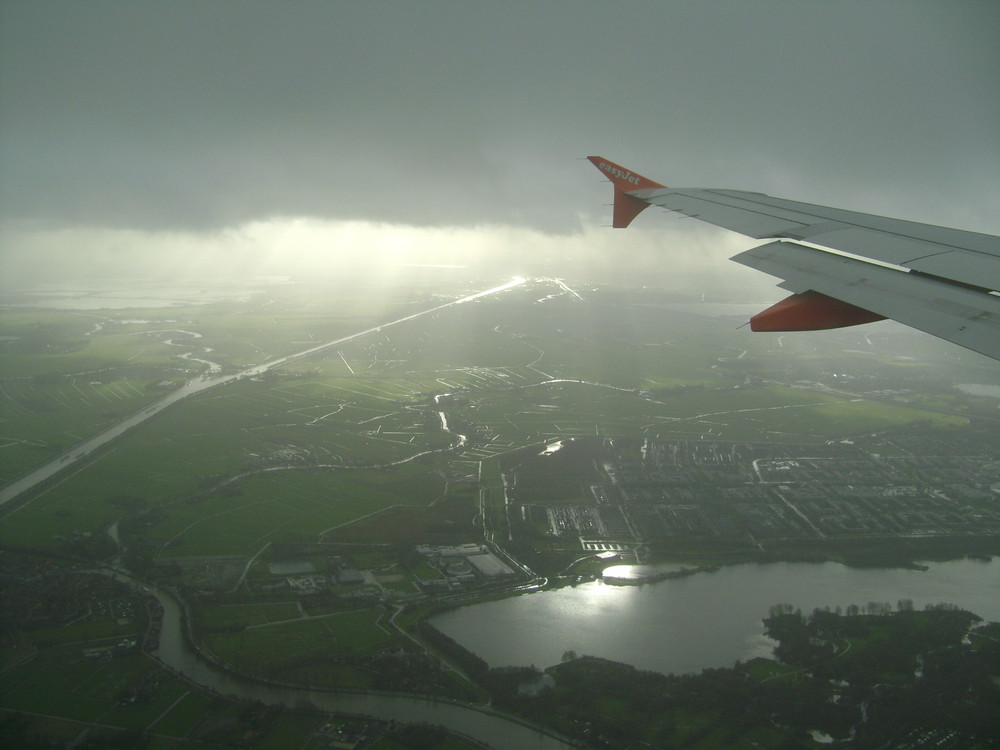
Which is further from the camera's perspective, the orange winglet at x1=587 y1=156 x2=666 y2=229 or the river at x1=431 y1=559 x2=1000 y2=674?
the river at x1=431 y1=559 x2=1000 y2=674

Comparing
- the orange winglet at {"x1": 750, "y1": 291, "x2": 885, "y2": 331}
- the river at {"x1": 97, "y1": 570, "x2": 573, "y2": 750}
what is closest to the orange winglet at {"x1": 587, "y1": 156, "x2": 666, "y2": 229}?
the orange winglet at {"x1": 750, "y1": 291, "x2": 885, "y2": 331}

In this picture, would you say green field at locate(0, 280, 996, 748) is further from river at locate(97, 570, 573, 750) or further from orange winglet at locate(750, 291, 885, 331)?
orange winglet at locate(750, 291, 885, 331)

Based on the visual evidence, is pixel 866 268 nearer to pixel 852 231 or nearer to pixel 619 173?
pixel 852 231

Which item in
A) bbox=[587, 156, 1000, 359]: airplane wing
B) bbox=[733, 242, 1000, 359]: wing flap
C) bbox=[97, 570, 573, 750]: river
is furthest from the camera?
bbox=[97, 570, 573, 750]: river

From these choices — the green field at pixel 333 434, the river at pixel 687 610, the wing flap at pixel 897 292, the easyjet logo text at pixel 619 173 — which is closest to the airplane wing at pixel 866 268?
the wing flap at pixel 897 292

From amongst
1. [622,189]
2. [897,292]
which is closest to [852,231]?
[897,292]

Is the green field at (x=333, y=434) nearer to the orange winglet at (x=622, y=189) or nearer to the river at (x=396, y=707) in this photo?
the river at (x=396, y=707)
